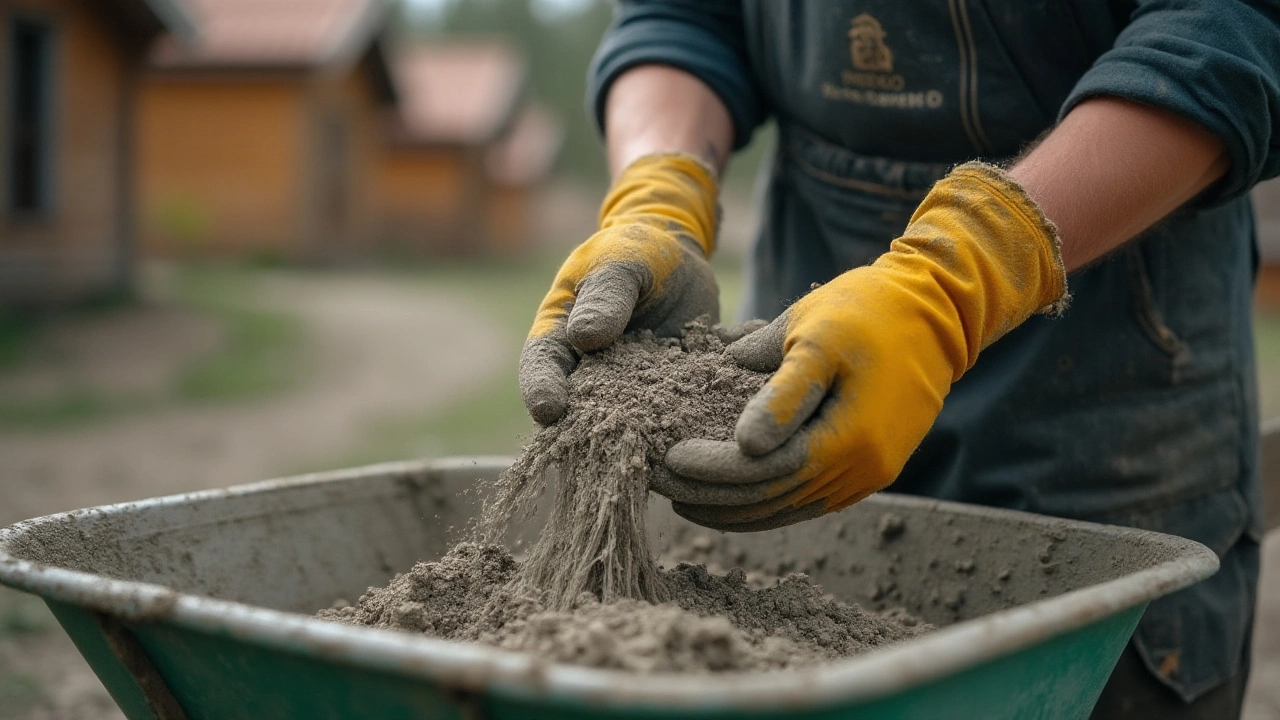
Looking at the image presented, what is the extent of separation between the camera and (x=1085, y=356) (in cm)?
211

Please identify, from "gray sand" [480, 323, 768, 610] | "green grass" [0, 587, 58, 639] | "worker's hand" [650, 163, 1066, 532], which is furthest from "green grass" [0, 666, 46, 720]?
"worker's hand" [650, 163, 1066, 532]

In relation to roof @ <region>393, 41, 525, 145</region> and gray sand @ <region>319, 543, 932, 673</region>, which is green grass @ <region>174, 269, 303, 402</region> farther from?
roof @ <region>393, 41, 525, 145</region>

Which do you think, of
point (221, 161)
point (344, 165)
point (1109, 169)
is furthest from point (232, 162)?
point (1109, 169)

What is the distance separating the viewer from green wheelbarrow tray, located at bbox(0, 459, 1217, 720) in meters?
1.07

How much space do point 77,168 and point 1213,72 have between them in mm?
10552

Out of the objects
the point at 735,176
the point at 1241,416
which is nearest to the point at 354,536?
the point at 1241,416

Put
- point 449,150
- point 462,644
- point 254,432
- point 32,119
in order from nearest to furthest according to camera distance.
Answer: point 462,644 < point 254,432 < point 32,119 < point 449,150

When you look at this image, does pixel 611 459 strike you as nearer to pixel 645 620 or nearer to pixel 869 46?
pixel 645 620

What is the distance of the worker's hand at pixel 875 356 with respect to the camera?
4.97 feet

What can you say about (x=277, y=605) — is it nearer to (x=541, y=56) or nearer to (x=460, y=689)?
(x=460, y=689)

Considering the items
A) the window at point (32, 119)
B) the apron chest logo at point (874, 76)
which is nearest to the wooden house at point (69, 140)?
the window at point (32, 119)

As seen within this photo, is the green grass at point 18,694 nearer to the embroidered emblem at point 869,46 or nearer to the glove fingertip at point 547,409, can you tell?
the glove fingertip at point 547,409

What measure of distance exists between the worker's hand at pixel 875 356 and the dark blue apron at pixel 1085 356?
429 millimetres

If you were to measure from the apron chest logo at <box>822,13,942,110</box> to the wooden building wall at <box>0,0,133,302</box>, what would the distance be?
8.81 metres
